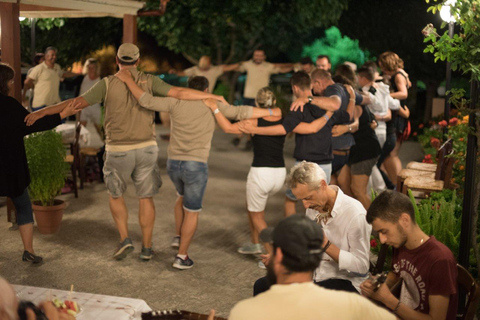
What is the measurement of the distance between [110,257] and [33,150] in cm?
151

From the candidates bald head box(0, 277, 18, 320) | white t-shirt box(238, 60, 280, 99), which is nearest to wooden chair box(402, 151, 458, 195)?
bald head box(0, 277, 18, 320)

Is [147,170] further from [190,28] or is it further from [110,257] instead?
[190,28]

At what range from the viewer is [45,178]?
276 inches

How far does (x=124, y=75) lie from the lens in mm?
6098

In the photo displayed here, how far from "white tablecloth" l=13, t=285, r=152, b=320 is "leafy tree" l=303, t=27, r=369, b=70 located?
16.9m

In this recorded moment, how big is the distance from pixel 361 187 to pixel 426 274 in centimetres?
411

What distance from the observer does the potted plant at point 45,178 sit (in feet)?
23.1

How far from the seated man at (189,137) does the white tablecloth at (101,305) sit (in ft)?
8.24

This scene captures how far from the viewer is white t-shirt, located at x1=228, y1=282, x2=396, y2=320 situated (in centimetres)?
252

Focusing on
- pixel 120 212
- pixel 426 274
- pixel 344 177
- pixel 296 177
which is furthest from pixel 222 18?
pixel 426 274

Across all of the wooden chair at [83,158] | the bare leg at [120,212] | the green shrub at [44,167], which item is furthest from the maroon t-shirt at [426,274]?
the wooden chair at [83,158]

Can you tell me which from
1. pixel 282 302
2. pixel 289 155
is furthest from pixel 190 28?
pixel 282 302

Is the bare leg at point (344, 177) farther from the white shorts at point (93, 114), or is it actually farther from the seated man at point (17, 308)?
the white shorts at point (93, 114)

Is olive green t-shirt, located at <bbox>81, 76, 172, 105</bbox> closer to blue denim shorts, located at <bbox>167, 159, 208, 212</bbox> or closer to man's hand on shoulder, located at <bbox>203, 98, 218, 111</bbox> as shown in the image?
man's hand on shoulder, located at <bbox>203, 98, 218, 111</bbox>
